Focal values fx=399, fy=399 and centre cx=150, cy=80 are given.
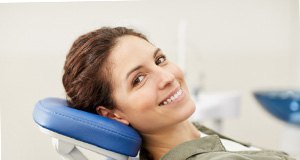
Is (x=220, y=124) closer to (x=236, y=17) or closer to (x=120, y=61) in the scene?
(x=236, y=17)

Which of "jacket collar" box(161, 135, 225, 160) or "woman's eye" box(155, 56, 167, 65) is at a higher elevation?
"woman's eye" box(155, 56, 167, 65)

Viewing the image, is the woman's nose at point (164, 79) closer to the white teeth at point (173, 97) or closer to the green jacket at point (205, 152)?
the white teeth at point (173, 97)

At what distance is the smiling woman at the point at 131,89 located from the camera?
1109 millimetres

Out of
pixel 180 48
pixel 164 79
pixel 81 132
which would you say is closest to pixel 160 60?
pixel 164 79

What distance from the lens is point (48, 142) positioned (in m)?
1.64

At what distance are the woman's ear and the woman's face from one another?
0.02 meters

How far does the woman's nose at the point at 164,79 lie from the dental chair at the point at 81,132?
156mm

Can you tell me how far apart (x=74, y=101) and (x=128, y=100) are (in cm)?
17

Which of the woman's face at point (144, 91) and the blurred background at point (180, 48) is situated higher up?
the woman's face at point (144, 91)

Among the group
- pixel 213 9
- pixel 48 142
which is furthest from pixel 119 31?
pixel 213 9

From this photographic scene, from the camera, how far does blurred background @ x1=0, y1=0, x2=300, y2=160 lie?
1.70 metres

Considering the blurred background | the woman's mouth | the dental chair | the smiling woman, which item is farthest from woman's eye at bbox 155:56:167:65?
the blurred background

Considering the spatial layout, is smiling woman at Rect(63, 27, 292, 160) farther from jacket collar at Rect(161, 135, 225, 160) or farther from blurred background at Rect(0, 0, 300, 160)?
blurred background at Rect(0, 0, 300, 160)

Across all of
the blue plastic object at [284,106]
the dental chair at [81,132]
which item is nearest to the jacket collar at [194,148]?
the dental chair at [81,132]
